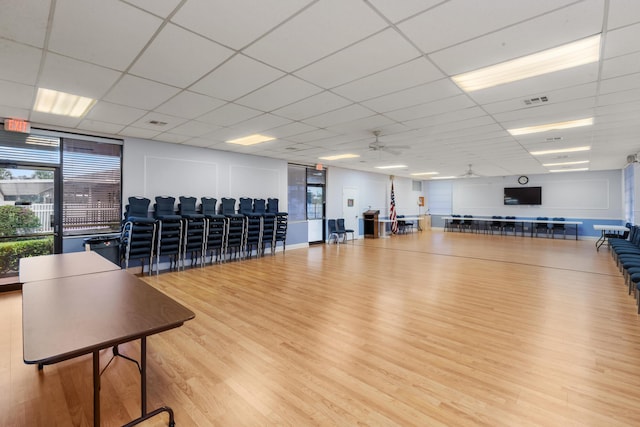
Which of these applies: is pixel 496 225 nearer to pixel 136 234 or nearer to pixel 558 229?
pixel 558 229

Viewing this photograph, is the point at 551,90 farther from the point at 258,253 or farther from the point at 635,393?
the point at 258,253

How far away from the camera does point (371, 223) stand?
1244 cm

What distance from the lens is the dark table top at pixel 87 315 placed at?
4.55ft

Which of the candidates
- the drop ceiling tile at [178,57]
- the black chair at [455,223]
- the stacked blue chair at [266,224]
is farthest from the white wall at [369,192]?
the drop ceiling tile at [178,57]

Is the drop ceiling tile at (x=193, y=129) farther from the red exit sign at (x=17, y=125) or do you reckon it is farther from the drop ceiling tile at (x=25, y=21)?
the drop ceiling tile at (x=25, y=21)

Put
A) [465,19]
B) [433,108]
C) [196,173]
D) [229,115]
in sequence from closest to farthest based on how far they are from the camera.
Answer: [465,19], [433,108], [229,115], [196,173]

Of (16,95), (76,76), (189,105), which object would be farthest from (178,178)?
(76,76)

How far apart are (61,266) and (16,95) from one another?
249 cm

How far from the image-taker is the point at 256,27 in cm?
235

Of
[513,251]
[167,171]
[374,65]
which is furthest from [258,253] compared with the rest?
[513,251]

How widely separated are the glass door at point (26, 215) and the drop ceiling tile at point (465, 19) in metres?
6.36

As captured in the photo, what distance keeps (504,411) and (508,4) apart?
110 inches

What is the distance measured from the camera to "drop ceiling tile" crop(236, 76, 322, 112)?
11.3 ft

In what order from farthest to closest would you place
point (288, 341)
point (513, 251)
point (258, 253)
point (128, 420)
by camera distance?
1. point (513, 251)
2. point (258, 253)
3. point (288, 341)
4. point (128, 420)
